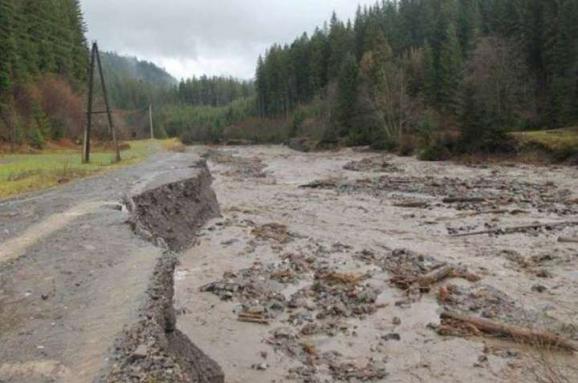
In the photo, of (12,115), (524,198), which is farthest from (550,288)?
(12,115)

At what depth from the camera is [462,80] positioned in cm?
6384

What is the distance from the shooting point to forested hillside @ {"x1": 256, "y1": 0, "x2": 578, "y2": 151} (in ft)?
164

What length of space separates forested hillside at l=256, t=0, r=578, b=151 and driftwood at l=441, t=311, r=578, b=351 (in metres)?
35.0

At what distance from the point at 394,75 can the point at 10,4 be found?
45774mm

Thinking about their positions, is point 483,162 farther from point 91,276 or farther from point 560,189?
point 91,276

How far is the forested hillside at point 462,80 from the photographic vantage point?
50.0 meters

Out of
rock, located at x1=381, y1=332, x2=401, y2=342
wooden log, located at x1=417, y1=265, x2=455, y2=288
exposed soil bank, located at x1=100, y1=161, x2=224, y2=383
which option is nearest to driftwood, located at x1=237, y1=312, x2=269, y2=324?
exposed soil bank, located at x1=100, y1=161, x2=224, y2=383

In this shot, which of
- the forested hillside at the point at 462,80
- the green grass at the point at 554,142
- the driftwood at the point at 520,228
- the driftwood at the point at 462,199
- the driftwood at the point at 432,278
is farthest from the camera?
the forested hillside at the point at 462,80

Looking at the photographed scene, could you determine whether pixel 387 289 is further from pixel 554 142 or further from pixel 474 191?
pixel 554 142

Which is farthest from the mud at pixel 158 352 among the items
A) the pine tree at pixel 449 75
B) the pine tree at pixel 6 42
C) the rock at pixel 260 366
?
the pine tree at pixel 449 75

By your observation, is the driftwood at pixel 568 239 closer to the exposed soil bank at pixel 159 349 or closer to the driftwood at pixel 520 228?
the driftwood at pixel 520 228

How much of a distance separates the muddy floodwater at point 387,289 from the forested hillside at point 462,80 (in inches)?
995

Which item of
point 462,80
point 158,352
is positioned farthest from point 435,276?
point 462,80

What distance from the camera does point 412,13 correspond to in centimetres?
11181
